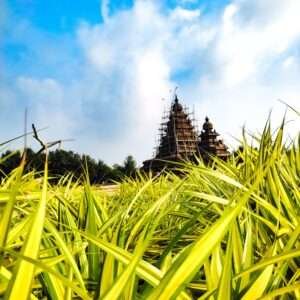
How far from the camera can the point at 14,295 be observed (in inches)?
18.7

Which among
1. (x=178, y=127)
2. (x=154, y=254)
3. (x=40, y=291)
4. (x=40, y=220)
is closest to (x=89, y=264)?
(x=40, y=291)

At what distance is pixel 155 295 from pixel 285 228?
0.64 m

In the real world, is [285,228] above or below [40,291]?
above

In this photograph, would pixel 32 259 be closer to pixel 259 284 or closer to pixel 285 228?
pixel 259 284

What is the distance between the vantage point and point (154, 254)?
56.6 inches

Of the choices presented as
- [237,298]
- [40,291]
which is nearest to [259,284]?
[237,298]

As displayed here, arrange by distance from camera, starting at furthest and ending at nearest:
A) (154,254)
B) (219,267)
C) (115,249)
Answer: (154,254)
(219,267)
(115,249)

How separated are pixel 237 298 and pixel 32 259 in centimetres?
40

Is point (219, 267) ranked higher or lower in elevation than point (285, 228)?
lower

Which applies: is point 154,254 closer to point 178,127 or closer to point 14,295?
point 14,295

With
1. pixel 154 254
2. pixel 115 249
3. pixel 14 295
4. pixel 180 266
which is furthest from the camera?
pixel 154 254

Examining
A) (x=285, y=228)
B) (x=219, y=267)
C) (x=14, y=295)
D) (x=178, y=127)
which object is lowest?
(x=14, y=295)

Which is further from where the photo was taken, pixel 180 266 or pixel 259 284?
pixel 259 284

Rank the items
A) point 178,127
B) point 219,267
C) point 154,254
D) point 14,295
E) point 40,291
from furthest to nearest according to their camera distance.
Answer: point 178,127 → point 154,254 → point 40,291 → point 219,267 → point 14,295
